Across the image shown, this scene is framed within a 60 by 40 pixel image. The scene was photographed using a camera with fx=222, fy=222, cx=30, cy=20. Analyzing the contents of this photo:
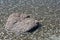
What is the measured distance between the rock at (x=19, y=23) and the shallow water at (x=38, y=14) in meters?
0.74

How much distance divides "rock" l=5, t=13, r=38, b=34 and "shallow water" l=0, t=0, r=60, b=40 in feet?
2.43

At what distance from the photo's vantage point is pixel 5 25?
84.7 feet

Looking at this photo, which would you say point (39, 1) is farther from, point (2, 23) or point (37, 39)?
point (37, 39)

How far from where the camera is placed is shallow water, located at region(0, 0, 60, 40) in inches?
924

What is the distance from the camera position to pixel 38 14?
28.6 m

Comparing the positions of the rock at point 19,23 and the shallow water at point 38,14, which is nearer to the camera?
the shallow water at point 38,14

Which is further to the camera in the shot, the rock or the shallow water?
the rock

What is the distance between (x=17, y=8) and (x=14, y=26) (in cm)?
651

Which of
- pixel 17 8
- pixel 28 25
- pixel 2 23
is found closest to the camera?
pixel 28 25

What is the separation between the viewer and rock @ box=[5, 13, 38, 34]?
80.0ft

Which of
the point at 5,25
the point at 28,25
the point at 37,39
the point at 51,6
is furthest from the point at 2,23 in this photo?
the point at 51,6

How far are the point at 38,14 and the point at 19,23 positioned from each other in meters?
4.27

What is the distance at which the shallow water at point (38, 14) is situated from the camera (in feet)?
77.0

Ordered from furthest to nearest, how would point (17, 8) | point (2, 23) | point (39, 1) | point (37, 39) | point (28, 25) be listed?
point (39, 1) → point (17, 8) → point (2, 23) → point (28, 25) → point (37, 39)
